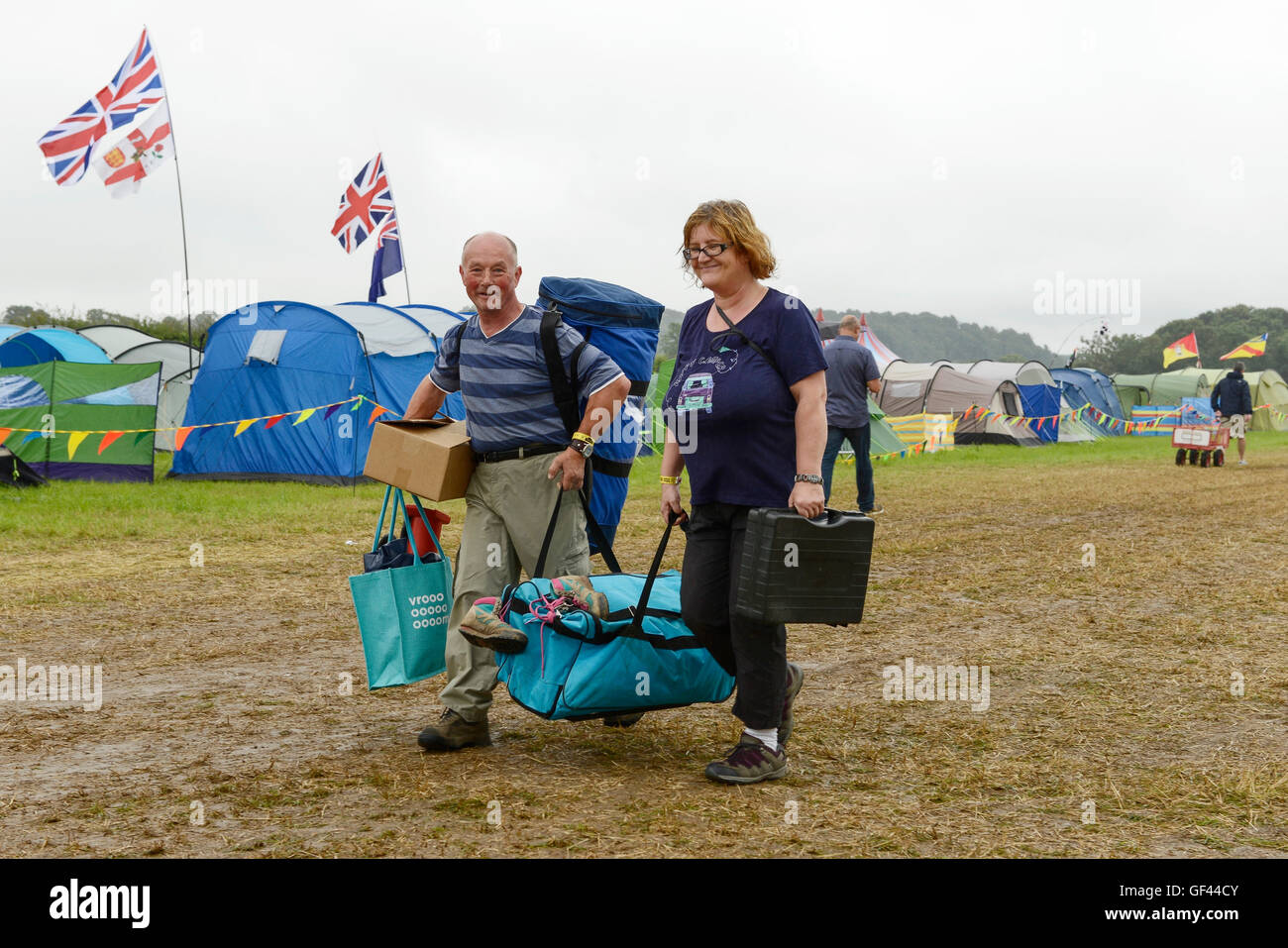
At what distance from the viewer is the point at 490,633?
12.4ft

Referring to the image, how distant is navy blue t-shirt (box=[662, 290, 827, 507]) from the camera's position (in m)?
3.51

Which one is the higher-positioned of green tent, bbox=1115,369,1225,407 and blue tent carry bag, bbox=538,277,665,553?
green tent, bbox=1115,369,1225,407

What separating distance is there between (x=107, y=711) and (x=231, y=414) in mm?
11954

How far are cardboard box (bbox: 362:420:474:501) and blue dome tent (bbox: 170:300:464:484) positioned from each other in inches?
446

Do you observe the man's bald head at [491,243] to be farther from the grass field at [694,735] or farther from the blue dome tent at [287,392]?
the blue dome tent at [287,392]

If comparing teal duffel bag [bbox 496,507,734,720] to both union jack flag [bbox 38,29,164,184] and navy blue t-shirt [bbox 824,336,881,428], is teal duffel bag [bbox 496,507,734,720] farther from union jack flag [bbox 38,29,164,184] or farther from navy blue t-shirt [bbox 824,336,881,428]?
union jack flag [bbox 38,29,164,184]

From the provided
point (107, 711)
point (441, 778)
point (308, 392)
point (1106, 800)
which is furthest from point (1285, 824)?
point (308, 392)

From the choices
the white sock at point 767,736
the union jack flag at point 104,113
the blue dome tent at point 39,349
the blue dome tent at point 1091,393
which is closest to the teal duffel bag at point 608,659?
the white sock at point 767,736

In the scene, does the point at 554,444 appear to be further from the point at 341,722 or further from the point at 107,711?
the point at 107,711

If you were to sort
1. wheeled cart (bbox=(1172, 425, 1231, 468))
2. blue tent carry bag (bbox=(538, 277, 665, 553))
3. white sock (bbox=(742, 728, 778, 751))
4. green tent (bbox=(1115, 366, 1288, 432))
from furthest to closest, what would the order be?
green tent (bbox=(1115, 366, 1288, 432)) → wheeled cart (bbox=(1172, 425, 1231, 468)) → blue tent carry bag (bbox=(538, 277, 665, 553)) → white sock (bbox=(742, 728, 778, 751))

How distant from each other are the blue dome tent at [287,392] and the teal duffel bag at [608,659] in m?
11.9

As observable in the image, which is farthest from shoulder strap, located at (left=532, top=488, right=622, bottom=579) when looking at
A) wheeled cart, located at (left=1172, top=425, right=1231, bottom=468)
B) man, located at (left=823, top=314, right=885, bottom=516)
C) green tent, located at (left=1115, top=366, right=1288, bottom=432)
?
green tent, located at (left=1115, top=366, right=1288, bottom=432)

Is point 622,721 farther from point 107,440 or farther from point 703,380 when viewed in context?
point 107,440

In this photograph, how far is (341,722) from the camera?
4.49 m
